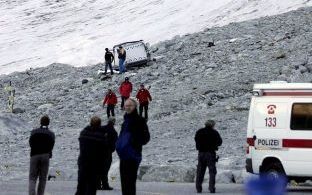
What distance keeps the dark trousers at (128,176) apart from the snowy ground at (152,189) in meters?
5.00

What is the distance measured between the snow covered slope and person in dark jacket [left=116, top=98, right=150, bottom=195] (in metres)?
39.1

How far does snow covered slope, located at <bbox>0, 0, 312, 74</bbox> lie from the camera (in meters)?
50.9

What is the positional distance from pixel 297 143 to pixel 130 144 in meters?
5.54

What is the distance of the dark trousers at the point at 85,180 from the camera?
10773 millimetres

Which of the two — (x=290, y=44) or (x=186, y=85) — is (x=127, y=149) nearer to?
(x=186, y=85)

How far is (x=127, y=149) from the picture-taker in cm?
952

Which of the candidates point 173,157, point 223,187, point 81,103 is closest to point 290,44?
point 81,103

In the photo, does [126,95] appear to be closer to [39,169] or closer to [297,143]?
[297,143]

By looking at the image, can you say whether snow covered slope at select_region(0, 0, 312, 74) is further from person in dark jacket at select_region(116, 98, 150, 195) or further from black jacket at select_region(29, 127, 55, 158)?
person in dark jacket at select_region(116, 98, 150, 195)

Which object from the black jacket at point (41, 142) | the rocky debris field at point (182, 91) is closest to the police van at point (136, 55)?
the rocky debris field at point (182, 91)

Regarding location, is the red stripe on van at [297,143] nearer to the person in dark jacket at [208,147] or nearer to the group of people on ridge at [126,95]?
the person in dark jacket at [208,147]

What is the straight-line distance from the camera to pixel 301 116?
14492mm

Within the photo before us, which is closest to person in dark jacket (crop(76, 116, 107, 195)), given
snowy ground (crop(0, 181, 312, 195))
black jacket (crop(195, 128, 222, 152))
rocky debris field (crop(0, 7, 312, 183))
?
snowy ground (crop(0, 181, 312, 195))

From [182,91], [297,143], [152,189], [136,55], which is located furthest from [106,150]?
[136,55]
